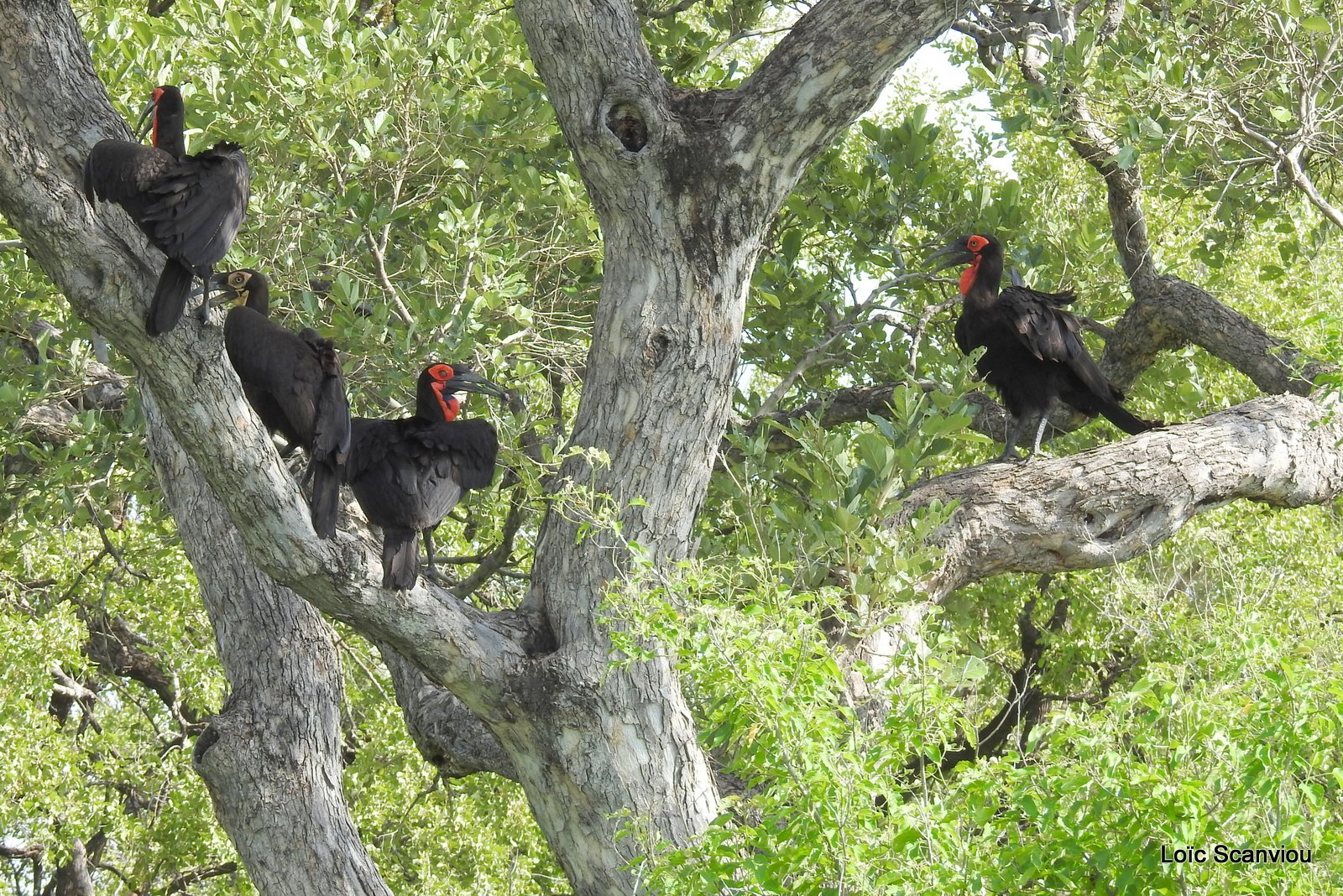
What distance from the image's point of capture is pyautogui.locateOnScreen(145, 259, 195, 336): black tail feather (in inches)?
110

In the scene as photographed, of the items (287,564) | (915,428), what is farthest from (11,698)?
(915,428)

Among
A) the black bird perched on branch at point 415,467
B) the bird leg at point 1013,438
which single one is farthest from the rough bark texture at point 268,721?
the bird leg at point 1013,438

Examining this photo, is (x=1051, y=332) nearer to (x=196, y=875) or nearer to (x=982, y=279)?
(x=982, y=279)

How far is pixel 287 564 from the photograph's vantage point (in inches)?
126

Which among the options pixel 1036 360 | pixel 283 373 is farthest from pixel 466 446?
pixel 1036 360

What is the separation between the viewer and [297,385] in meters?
3.86

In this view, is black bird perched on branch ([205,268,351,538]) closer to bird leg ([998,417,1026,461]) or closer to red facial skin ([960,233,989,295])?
bird leg ([998,417,1026,461])

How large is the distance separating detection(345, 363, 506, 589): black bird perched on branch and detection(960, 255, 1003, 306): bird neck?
93.2 inches

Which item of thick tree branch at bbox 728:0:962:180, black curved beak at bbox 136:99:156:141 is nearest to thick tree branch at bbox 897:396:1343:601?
thick tree branch at bbox 728:0:962:180

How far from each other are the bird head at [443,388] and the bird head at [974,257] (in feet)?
7.49

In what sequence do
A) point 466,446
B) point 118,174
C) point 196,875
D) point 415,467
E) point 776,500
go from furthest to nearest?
point 196,875, point 776,500, point 466,446, point 415,467, point 118,174

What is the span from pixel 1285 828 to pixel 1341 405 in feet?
11.3

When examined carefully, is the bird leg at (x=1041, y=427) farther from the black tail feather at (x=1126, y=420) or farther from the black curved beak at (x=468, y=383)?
the black curved beak at (x=468, y=383)

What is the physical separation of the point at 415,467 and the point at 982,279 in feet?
9.12
